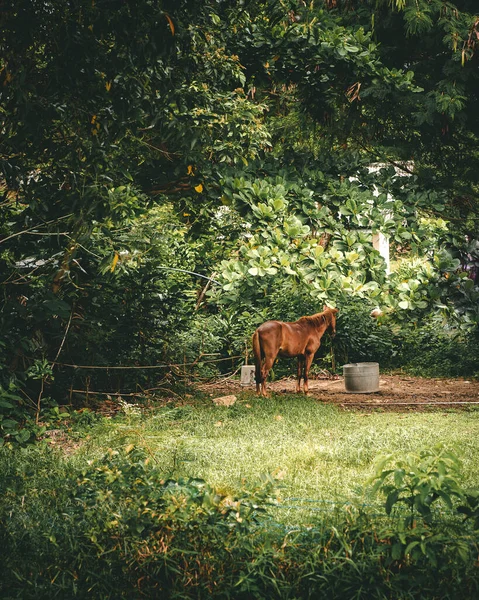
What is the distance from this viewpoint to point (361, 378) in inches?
420

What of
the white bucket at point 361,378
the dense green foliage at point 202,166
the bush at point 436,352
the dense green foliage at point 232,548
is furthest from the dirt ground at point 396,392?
the dense green foliage at point 232,548

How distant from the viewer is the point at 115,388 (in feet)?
33.0

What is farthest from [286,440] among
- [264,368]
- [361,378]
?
[361,378]

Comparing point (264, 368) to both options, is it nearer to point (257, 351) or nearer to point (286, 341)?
point (257, 351)

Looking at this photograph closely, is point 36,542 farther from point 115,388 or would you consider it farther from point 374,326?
point 374,326

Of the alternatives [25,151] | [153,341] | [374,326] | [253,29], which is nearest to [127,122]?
[25,151]

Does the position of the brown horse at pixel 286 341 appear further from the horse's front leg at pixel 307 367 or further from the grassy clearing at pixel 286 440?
the grassy clearing at pixel 286 440

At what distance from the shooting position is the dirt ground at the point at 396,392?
959 centimetres

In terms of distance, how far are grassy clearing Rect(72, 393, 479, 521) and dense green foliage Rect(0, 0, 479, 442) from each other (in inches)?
43.7

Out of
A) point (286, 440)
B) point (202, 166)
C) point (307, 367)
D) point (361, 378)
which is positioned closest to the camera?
point (286, 440)

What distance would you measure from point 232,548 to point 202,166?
205 inches

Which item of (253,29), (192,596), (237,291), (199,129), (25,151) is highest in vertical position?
(253,29)

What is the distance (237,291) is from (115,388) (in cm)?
279

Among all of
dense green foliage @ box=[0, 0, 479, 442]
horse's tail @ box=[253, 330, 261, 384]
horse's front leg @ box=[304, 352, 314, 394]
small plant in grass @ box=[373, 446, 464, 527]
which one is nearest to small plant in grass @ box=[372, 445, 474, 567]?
small plant in grass @ box=[373, 446, 464, 527]
